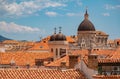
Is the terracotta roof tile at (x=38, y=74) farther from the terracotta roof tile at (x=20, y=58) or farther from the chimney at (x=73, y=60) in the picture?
the terracotta roof tile at (x=20, y=58)

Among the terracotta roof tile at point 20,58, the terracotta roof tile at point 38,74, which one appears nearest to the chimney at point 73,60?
the terracotta roof tile at point 38,74

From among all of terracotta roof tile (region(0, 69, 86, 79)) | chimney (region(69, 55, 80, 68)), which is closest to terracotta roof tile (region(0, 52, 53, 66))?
chimney (region(69, 55, 80, 68))

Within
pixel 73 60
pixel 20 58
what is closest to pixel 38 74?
Answer: pixel 73 60

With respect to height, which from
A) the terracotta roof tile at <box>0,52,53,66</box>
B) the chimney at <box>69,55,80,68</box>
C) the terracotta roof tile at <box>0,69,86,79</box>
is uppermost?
the chimney at <box>69,55,80,68</box>

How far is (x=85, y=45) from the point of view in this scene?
444 feet

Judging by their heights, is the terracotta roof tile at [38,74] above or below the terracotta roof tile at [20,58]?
above

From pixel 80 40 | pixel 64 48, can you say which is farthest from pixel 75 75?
pixel 80 40

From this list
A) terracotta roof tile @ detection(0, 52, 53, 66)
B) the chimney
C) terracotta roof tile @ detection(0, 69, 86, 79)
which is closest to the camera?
terracotta roof tile @ detection(0, 69, 86, 79)

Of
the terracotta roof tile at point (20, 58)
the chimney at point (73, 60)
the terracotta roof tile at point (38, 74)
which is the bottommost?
the terracotta roof tile at point (20, 58)

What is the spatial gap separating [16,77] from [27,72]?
1.06 meters

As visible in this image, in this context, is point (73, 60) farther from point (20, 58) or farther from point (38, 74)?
point (20, 58)

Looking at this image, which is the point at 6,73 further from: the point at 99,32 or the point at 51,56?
the point at 99,32

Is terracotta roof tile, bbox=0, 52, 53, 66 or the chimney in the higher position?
the chimney

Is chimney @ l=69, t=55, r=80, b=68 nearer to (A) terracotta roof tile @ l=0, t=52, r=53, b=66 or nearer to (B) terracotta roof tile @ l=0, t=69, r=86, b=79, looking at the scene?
(B) terracotta roof tile @ l=0, t=69, r=86, b=79
